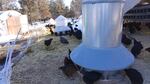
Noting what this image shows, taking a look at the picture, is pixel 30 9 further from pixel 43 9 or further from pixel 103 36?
pixel 103 36

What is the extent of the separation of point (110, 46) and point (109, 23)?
43 cm

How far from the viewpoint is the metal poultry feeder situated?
3.84 meters

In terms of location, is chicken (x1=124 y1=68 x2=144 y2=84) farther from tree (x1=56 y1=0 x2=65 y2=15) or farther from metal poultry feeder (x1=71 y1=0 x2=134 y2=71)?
tree (x1=56 y1=0 x2=65 y2=15)

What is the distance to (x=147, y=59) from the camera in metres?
5.01

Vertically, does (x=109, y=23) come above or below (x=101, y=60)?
above

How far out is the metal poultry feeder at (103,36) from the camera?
3838 mm

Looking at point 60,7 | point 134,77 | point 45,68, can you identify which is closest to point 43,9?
point 60,7

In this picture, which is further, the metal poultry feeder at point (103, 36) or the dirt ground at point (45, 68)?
the dirt ground at point (45, 68)

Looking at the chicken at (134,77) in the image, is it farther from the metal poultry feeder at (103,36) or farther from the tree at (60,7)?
the tree at (60,7)

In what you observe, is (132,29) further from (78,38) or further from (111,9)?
(111,9)

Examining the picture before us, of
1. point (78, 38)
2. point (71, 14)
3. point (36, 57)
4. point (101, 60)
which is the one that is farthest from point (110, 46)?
point (71, 14)

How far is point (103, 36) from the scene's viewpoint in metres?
3.96

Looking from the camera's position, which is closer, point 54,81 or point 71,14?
point 54,81

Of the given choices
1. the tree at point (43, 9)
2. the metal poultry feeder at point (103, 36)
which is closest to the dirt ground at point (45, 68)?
the metal poultry feeder at point (103, 36)
